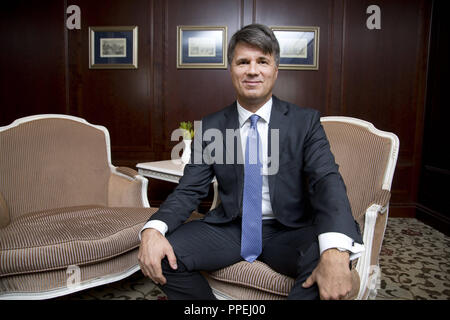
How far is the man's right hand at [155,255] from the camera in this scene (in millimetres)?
1403

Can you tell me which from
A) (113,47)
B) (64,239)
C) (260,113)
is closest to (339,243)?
(260,113)

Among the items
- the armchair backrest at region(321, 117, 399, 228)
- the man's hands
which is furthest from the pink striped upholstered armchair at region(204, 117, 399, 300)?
the man's hands

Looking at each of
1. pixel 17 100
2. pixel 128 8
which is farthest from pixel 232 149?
pixel 17 100

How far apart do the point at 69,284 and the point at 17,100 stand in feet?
11.7

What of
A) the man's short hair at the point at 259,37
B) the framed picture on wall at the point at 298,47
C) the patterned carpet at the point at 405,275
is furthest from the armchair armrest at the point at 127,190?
the framed picture on wall at the point at 298,47

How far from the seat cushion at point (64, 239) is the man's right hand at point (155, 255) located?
1.84ft

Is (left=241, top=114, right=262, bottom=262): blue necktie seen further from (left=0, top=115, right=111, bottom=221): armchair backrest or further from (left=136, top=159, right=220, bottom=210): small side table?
(left=0, top=115, right=111, bottom=221): armchair backrest

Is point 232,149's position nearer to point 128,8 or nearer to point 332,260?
point 332,260

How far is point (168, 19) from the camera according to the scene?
4.27m

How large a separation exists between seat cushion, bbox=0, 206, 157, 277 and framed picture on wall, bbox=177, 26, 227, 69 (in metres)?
2.62

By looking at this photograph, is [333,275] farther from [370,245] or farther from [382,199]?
[382,199]

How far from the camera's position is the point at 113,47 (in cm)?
434

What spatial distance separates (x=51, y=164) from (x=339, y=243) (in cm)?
226

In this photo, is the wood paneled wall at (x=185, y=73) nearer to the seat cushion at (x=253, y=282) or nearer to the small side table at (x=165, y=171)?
the small side table at (x=165, y=171)
